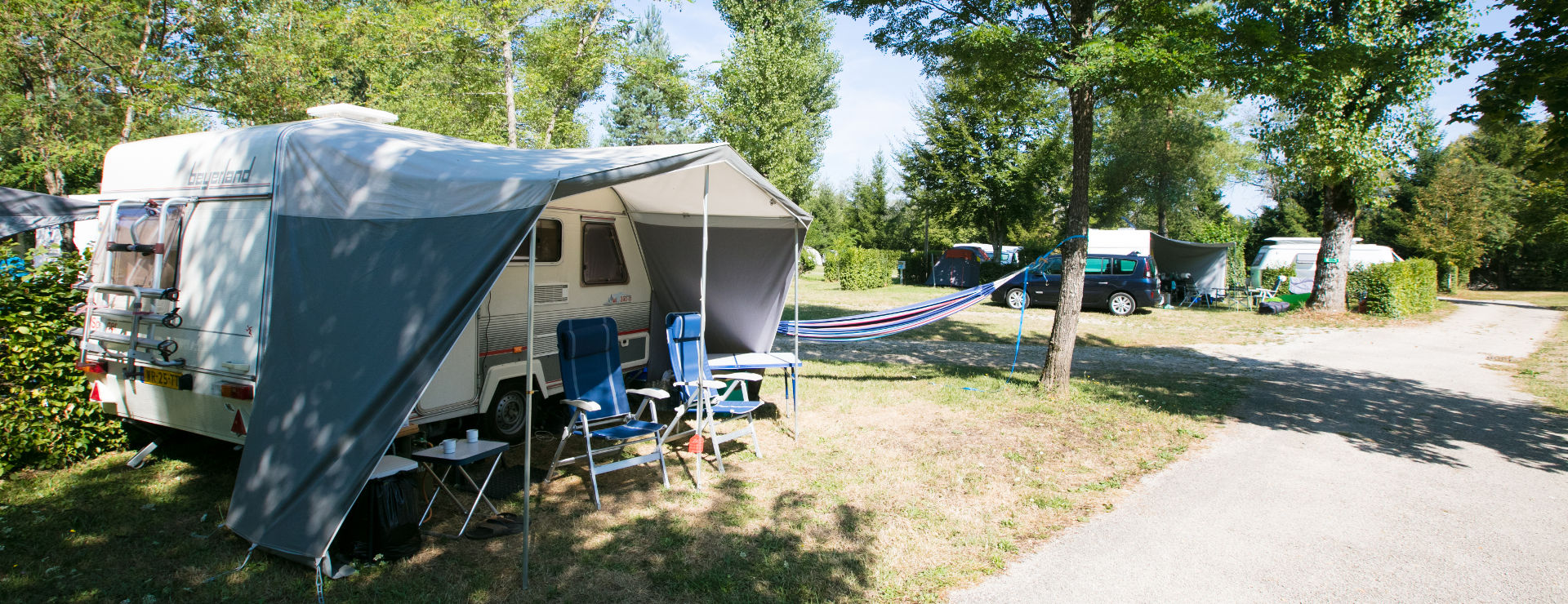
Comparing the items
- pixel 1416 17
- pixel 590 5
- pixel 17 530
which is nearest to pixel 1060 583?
pixel 17 530

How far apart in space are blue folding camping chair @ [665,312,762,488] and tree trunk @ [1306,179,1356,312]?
624 inches

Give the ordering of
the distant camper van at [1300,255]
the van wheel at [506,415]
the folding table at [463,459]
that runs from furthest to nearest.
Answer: the distant camper van at [1300,255], the van wheel at [506,415], the folding table at [463,459]

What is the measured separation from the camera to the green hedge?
53.6 feet

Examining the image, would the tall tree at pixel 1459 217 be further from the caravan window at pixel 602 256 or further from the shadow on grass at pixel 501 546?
the caravan window at pixel 602 256

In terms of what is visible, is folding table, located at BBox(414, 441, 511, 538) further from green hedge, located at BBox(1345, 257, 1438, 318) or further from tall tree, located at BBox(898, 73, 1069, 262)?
tall tree, located at BBox(898, 73, 1069, 262)

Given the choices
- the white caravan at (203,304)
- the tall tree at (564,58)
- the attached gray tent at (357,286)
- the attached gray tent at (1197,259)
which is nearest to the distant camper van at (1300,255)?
the attached gray tent at (1197,259)

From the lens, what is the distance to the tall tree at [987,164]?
25.2 m

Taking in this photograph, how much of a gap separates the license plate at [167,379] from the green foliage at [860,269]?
20.1 metres

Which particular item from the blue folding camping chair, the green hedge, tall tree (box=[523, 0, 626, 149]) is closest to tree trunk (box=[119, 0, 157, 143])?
tall tree (box=[523, 0, 626, 149])

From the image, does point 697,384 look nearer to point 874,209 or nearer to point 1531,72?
point 1531,72

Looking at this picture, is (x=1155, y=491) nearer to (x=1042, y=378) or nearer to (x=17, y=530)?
(x=1042, y=378)

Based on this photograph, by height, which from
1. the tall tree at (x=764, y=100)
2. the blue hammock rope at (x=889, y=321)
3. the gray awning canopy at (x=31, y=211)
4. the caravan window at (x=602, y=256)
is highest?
the tall tree at (x=764, y=100)

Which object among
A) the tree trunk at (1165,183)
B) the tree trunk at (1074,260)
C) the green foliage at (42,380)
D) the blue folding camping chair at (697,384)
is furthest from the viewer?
the tree trunk at (1165,183)

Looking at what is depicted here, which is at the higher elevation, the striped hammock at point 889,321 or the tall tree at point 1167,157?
the tall tree at point 1167,157
